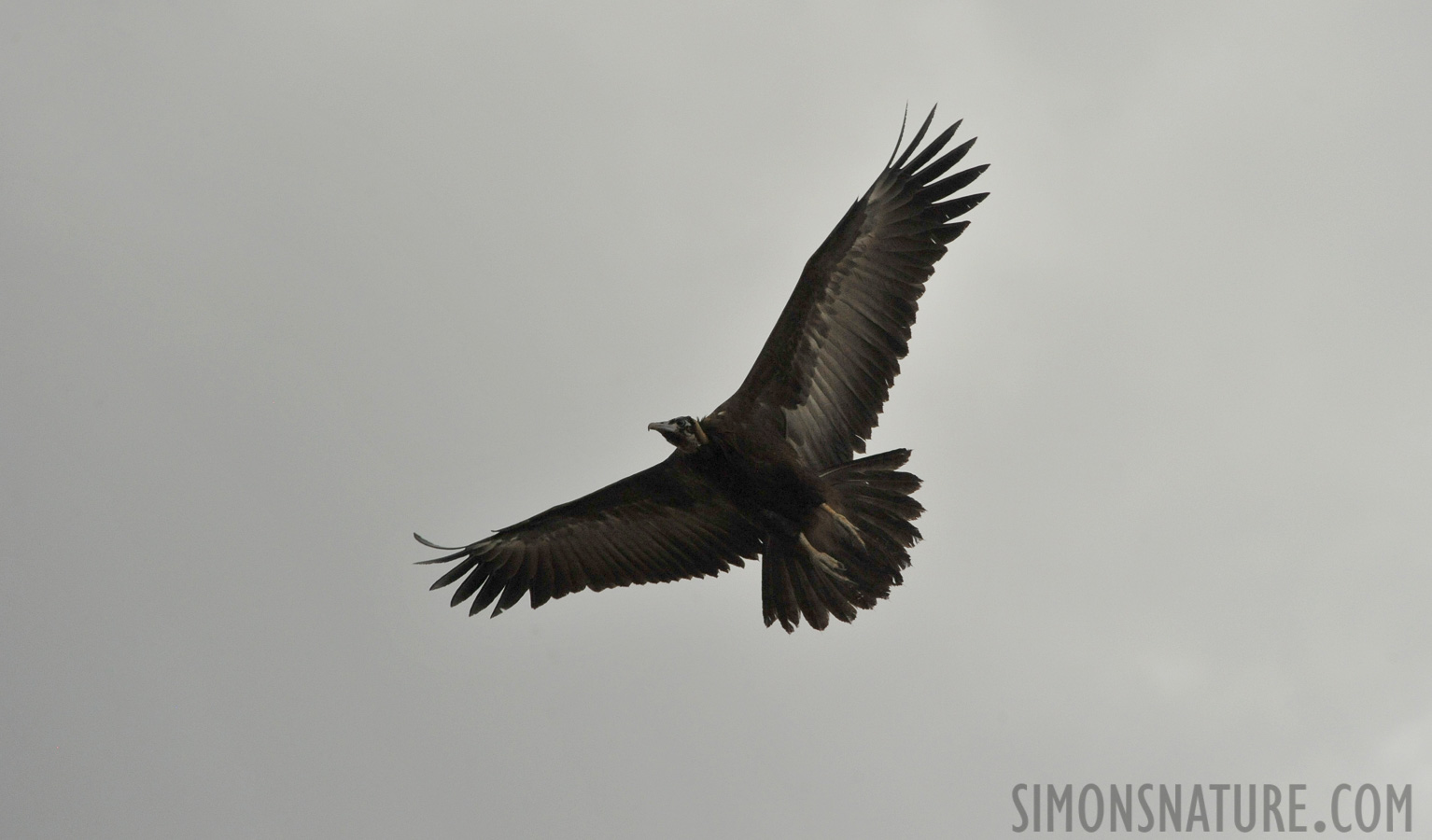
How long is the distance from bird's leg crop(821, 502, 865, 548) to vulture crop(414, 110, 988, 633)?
0.03 ft

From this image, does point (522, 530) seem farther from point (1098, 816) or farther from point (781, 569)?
point (1098, 816)

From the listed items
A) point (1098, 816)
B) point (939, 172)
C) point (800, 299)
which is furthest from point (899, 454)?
point (1098, 816)

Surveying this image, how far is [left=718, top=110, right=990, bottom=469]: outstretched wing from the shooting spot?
41.0ft

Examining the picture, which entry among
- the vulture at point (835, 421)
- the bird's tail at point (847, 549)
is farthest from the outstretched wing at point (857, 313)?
the bird's tail at point (847, 549)

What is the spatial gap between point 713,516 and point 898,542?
1912 millimetres

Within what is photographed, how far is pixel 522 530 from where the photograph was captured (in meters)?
13.7

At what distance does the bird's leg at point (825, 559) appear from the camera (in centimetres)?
1259

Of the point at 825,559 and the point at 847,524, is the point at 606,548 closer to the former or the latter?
the point at 825,559

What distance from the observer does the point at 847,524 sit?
12.3m

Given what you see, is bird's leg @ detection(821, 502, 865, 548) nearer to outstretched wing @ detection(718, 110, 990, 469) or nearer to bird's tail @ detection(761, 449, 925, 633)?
bird's tail @ detection(761, 449, 925, 633)

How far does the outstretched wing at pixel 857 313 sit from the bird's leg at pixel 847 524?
54 centimetres

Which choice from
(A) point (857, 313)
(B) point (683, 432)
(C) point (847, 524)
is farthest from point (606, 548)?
(A) point (857, 313)

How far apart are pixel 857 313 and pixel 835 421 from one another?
3.05 ft

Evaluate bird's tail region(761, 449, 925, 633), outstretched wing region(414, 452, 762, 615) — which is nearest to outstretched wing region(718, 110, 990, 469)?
bird's tail region(761, 449, 925, 633)
